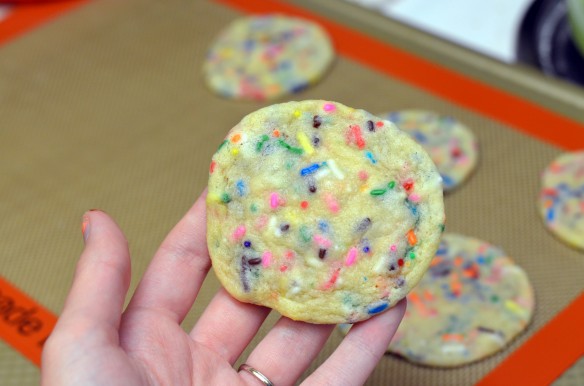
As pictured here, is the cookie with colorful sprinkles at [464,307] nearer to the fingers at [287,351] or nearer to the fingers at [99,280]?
the fingers at [287,351]

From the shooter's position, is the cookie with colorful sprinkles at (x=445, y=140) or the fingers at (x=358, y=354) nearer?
the fingers at (x=358, y=354)

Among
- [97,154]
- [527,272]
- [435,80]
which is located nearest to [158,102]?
[97,154]

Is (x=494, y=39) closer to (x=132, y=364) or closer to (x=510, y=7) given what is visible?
(x=510, y=7)

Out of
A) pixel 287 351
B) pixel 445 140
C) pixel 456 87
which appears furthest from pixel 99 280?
pixel 456 87

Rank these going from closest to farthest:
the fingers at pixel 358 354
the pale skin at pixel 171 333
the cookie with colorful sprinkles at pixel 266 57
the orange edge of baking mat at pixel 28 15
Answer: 1. the pale skin at pixel 171 333
2. the fingers at pixel 358 354
3. the cookie with colorful sprinkles at pixel 266 57
4. the orange edge of baking mat at pixel 28 15

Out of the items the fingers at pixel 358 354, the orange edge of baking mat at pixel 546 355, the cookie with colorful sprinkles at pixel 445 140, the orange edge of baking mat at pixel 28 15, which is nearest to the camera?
the fingers at pixel 358 354

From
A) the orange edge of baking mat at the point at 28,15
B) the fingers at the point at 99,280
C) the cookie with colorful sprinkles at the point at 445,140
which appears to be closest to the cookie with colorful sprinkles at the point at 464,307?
the cookie with colorful sprinkles at the point at 445,140
